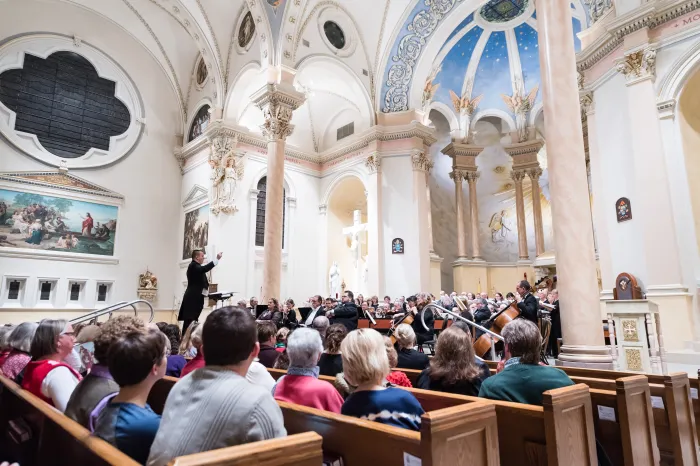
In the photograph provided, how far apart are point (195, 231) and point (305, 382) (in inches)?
565

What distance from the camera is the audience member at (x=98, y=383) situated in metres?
→ 2.02

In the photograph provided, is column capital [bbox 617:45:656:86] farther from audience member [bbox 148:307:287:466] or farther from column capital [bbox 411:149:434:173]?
audience member [bbox 148:307:287:466]

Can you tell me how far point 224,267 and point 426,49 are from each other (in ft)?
32.2

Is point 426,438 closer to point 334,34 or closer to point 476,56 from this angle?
point 334,34

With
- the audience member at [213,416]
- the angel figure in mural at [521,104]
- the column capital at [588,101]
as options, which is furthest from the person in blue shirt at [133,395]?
the angel figure in mural at [521,104]

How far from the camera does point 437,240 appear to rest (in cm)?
1916

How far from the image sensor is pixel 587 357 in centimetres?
508

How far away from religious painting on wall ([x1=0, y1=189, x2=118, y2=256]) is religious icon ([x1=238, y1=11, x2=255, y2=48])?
284 inches

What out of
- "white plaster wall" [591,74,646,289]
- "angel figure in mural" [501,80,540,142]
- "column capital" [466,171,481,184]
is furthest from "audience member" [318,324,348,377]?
"angel figure in mural" [501,80,540,142]

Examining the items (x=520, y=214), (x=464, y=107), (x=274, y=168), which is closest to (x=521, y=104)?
(x=464, y=107)

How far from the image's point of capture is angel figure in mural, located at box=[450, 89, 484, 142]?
18016 mm

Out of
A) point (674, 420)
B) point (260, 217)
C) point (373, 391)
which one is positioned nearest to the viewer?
point (373, 391)

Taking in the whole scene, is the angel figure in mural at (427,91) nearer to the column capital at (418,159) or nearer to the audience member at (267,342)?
the column capital at (418,159)

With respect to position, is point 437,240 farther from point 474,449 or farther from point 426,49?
point 474,449
